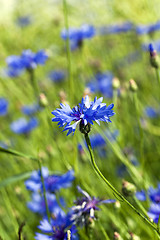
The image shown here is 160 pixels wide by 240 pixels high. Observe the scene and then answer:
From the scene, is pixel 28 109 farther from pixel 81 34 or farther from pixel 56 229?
pixel 56 229

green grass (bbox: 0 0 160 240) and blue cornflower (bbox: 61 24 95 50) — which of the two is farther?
blue cornflower (bbox: 61 24 95 50)

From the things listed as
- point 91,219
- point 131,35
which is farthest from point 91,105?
point 131,35

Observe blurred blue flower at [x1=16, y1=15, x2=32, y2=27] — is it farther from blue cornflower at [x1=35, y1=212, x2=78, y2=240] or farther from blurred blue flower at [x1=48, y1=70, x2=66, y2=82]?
blue cornflower at [x1=35, y1=212, x2=78, y2=240]

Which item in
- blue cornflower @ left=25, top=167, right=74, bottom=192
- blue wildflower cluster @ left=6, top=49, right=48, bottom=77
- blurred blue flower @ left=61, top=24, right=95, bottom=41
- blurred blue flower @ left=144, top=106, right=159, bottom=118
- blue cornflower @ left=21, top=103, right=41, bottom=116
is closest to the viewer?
blue cornflower @ left=25, top=167, right=74, bottom=192

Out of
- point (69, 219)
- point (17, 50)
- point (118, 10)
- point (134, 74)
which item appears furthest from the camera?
point (17, 50)

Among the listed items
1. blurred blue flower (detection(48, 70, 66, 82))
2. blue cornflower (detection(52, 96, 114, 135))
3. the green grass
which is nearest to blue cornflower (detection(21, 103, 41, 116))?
the green grass

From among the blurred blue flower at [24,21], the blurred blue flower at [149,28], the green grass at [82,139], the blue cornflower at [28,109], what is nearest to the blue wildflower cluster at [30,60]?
the green grass at [82,139]

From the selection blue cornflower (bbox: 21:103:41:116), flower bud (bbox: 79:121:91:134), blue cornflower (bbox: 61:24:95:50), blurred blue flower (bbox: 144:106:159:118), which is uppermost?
blue cornflower (bbox: 21:103:41:116)

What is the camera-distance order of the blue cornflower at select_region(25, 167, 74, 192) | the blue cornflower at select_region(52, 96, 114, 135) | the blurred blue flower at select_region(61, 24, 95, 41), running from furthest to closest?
the blurred blue flower at select_region(61, 24, 95, 41)
the blue cornflower at select_region(25, 167, 74, 192)
the blue cornflower at select_region(52, 96, 114, 135)

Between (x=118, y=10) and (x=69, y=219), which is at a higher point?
(x=118, y=10)

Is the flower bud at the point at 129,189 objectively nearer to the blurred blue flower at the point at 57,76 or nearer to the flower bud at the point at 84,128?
the flower bud at the point at 84,128

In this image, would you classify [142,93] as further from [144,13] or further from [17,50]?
[17,50]
